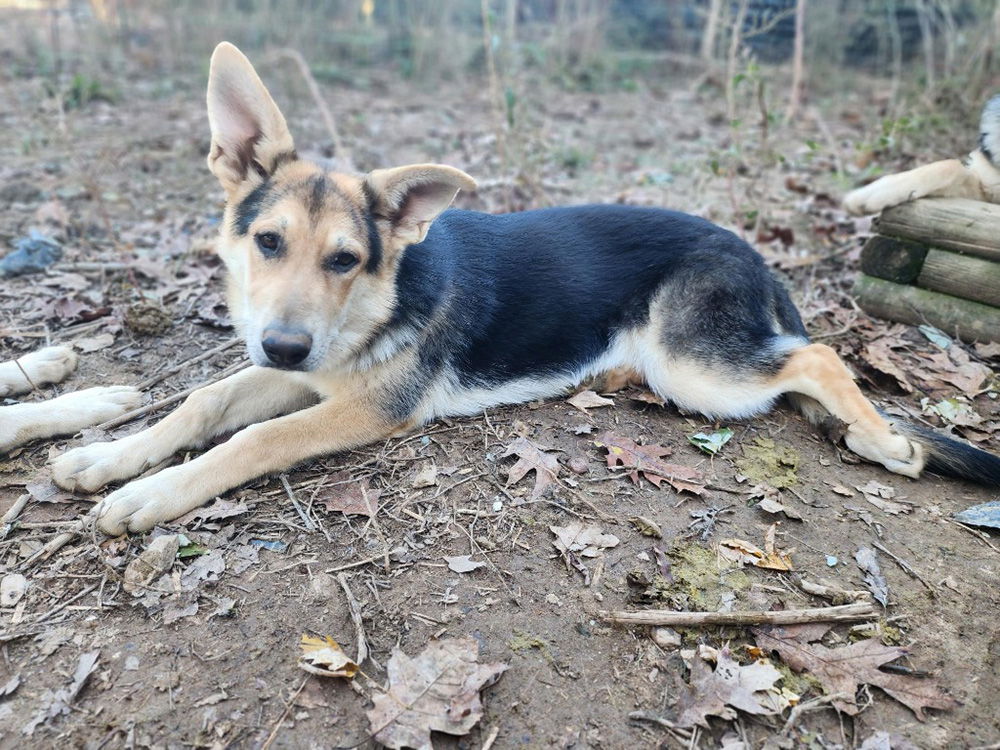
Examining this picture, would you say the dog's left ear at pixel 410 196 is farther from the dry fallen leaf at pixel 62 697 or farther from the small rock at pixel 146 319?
the dry fallen leaf at pixel 62 697

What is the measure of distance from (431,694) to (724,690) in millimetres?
1072

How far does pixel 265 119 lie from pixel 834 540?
348 cm

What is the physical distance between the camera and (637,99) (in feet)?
41.5

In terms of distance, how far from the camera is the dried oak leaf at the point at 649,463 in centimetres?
350

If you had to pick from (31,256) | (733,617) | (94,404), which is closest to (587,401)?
(733,617)

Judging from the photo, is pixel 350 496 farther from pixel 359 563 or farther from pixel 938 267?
pixel 938 267

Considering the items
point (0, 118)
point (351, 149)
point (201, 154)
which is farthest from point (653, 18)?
point (0, 118)

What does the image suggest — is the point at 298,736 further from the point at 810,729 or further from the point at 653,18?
the point at 653,18

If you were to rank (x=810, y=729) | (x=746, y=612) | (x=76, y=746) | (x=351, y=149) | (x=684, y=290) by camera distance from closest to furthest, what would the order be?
(x=76, y=746), (x=810, y=729), (x=746, y=612), (x=684, y=290), (x=351, y=149)

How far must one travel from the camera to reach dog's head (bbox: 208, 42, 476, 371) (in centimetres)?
313

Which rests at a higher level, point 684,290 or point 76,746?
point 684,290

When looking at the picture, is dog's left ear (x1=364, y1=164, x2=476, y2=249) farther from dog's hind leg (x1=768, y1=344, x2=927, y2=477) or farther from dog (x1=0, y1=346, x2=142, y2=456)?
dog's hind leg (x1=768, y1=344, x2=927, y2=477)

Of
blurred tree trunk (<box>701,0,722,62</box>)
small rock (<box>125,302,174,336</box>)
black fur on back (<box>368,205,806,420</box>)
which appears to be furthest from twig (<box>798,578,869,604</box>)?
blurred tree trunk (<box>701,0,722,62</box>)

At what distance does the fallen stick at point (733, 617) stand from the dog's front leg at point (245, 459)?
63.9 inches
